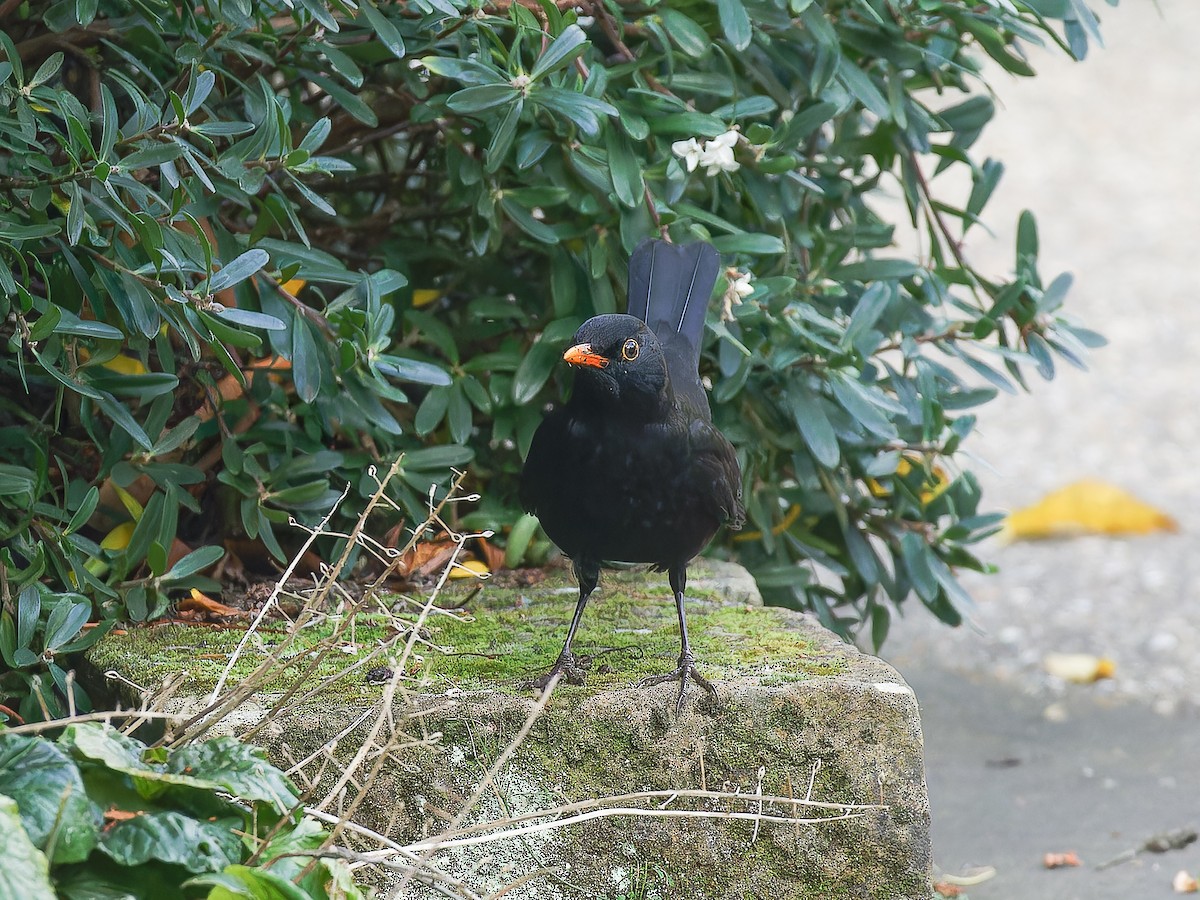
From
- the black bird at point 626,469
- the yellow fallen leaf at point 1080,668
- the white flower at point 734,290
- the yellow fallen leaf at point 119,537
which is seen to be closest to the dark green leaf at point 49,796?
the black bird at point 626,469

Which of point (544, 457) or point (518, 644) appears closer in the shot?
point (544, 457)

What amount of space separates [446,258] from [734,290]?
84 cm

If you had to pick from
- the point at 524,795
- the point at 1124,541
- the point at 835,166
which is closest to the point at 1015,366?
the point at 835,166

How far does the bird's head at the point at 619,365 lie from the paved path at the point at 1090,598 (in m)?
1.22

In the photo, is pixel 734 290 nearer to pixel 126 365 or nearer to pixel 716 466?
pixel 716 466

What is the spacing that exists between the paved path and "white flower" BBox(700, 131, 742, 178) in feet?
3.41

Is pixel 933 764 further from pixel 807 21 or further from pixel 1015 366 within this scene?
pixel 807 21

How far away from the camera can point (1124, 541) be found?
6160mm

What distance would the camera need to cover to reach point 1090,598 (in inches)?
222

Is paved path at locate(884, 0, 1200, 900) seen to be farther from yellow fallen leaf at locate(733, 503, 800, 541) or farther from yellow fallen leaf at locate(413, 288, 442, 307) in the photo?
yellow fallen leaf at locate(413, 288, 442, 307)

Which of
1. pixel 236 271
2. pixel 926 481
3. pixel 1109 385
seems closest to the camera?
pixel 236 271

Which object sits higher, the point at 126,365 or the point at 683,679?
the point at 126,365

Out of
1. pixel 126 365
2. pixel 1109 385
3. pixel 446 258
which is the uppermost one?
pixel 446 258

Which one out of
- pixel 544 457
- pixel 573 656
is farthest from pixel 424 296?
pixel 573 656
